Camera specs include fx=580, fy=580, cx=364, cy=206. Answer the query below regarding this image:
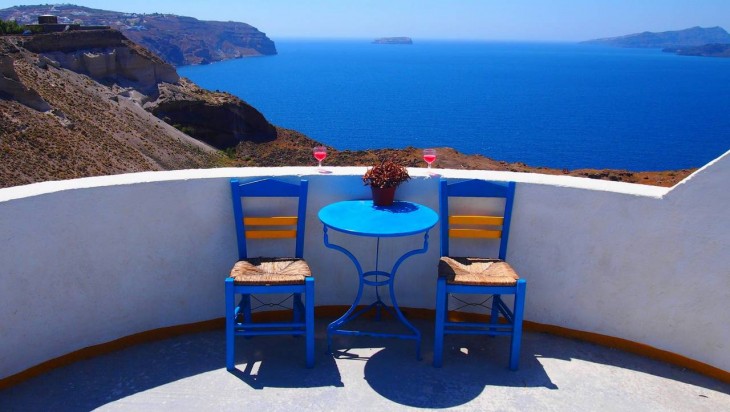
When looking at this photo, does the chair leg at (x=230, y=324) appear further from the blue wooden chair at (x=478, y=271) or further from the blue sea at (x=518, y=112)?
the blue sea at (x=518, y=112)

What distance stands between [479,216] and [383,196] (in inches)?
22.2

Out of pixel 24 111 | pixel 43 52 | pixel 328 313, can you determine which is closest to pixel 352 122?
pixel 43 52

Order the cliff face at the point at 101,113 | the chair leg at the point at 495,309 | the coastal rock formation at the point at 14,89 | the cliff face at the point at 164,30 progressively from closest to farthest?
the chair leg at the point at 495,309
the cliff face at the point at 101,113
the coastal rock formation at the point at 14,89
the cliff face at the point at 164,30

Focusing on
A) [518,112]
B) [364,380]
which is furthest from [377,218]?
[518,112]

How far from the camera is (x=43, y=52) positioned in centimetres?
3372

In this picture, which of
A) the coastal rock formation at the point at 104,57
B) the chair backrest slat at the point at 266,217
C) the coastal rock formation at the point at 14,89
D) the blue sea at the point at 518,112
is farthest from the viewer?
the blue sea at the point at 518,112

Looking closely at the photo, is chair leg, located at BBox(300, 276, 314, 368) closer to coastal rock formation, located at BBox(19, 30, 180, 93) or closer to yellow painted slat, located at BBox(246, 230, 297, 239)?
yellow painted slat, located at BBox(246, 230, 297, 239)

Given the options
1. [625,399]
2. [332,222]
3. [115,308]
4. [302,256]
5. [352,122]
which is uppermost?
[332,222]

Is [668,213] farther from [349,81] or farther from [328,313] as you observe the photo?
[349,81]

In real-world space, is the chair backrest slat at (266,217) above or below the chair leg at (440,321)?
above

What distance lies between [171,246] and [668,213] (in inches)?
105

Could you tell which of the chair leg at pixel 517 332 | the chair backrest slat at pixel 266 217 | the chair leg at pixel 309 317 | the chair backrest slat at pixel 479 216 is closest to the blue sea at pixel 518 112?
the chair backrest slat at pixel 479 216

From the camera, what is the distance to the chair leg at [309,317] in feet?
9.32

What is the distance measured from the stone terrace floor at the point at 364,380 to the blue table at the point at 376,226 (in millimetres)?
148
